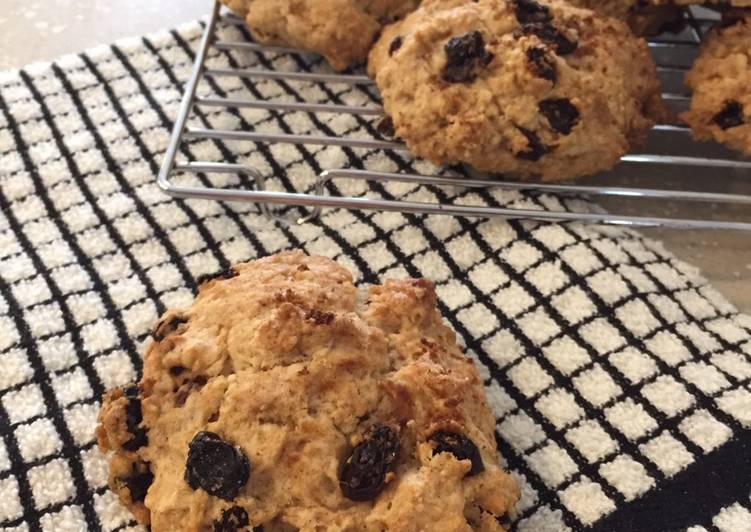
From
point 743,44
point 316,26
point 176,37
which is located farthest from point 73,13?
point 743,44

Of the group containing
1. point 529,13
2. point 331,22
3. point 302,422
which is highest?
point 529,13

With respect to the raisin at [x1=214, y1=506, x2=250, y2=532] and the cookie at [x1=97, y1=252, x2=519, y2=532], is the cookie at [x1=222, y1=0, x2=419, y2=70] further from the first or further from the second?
the raisin at [x1=214, y1=506, x2=250, y2=532]

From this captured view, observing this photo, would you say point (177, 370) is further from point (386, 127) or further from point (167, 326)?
point (386, 127)

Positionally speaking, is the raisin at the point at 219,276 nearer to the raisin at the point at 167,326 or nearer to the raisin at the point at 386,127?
the raisin at the point at 167,326

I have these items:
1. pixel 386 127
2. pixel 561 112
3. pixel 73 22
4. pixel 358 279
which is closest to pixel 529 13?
pixel 561 112

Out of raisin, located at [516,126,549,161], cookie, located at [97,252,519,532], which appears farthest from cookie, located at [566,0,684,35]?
cookie, located at [97,252,519,532]

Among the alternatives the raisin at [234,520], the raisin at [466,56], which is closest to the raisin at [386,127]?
the raisin at [466,56]

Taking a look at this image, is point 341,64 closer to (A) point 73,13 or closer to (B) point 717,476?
(A) point 73,13
